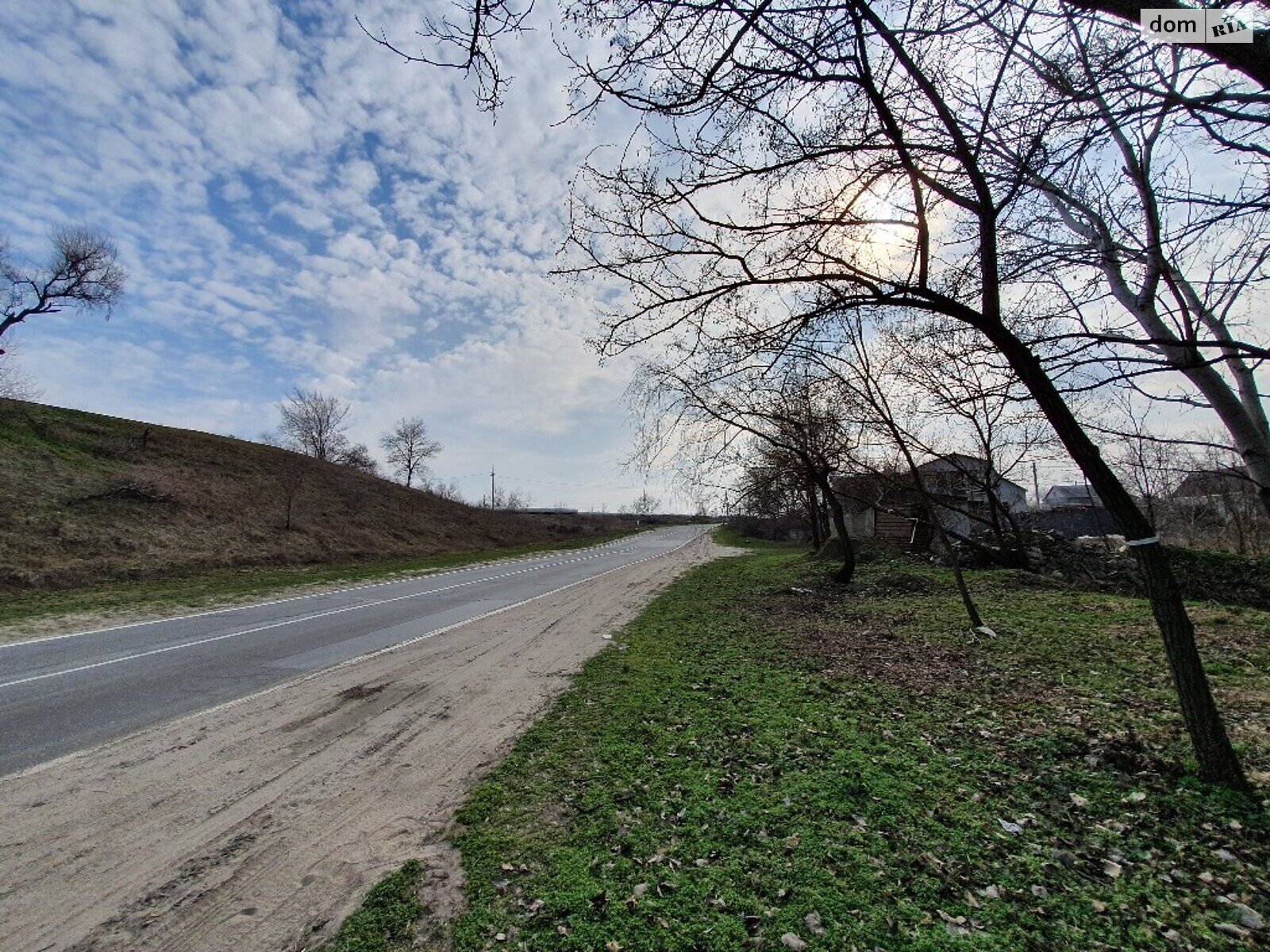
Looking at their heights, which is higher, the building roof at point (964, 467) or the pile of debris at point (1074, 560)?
the building roof at point (964, 467)

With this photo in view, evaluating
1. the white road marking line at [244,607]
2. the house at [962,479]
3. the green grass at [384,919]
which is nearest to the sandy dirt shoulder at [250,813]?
the green grass at [384,919]

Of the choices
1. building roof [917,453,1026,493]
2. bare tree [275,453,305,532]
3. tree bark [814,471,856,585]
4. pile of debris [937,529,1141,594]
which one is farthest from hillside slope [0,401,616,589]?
pile of debris [937,529,1141,594]

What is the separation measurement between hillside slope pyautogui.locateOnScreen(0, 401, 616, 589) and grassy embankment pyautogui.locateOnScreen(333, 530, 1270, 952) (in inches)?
742

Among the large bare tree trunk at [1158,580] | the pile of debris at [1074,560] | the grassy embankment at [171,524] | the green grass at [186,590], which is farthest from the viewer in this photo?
the grassy embankment at [171,524]

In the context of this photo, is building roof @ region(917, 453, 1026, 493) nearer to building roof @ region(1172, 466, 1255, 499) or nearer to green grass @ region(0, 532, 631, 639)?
building roof @ region(1172, 466, 1255, 499)

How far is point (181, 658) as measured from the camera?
313 inches

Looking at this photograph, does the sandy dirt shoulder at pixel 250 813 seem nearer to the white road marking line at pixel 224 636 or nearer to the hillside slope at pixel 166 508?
the white road marking line at pixel 224 636

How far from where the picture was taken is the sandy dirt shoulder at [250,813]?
8.99ft

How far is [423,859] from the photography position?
3.18m

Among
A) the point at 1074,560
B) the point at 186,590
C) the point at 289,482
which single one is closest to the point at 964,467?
the point at 1074,560

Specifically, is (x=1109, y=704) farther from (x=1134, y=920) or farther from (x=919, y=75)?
(x=919, y=75)

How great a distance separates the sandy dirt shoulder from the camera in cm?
274

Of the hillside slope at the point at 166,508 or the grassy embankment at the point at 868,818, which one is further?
the hillside slope at the point at 166,508

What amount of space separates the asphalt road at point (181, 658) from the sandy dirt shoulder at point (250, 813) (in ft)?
2.01
